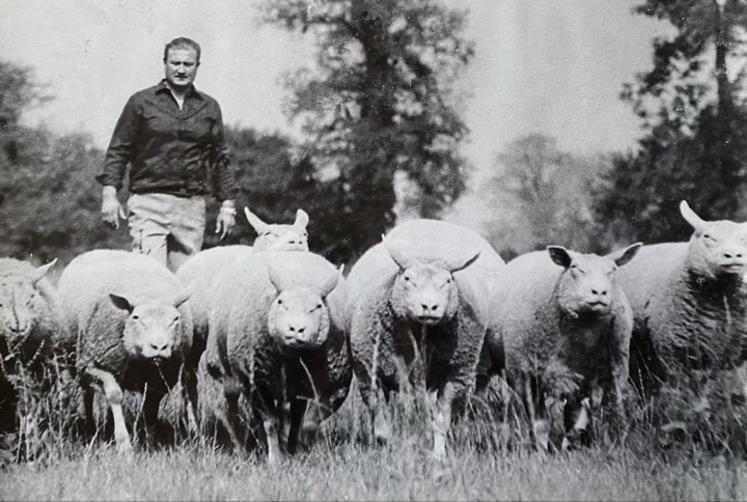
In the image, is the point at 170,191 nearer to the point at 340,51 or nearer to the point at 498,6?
the point at 340,51

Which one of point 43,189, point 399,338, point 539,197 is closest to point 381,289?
point 399,338

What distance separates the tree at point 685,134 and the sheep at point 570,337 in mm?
2725

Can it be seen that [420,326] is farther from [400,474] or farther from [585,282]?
[400,474]

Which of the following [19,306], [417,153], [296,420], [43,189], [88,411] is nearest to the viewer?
[19,306]

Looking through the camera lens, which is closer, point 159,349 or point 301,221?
point 159,349

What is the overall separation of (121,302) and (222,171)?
7.57ft

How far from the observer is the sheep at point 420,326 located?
6246mm

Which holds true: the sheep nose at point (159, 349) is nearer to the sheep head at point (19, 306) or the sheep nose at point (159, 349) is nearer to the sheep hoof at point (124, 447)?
the sheep hoof at point (124, 447)

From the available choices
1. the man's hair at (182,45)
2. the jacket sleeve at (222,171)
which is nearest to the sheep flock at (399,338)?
the jacket sleeve at (222,171)

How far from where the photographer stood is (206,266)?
8.46 m

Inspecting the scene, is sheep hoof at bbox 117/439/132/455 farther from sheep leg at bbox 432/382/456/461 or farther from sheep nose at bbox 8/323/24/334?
sheep leg at bbox 432/382/456/461

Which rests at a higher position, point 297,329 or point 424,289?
point 424,289

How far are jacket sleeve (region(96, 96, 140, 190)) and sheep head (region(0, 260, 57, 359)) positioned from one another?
1.81m

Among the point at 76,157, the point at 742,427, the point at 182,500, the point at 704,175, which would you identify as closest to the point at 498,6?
the point at 704,175
